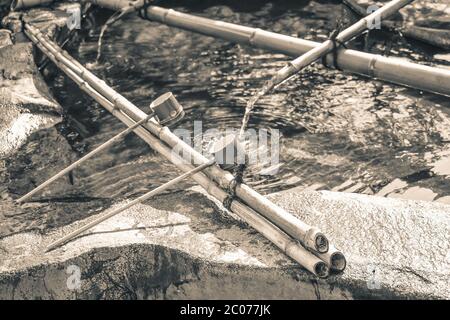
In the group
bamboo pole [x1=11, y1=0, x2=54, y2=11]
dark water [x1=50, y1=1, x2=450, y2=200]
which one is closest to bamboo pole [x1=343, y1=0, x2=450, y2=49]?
dark water [x1=50, y1=1, x2=450, y2=200]

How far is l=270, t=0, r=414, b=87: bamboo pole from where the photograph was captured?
5037 millimetres

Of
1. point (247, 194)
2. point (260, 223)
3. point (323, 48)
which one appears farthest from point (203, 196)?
point (323, 48)

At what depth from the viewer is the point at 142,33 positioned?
29.2 ft

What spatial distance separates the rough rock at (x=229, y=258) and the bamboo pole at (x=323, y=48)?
3.90 feet

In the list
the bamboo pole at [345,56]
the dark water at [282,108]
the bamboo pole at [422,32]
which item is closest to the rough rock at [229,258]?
the dark water at [282,108]

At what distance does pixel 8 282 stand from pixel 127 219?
2.97 feet

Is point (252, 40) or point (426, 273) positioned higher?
point (252, 40)

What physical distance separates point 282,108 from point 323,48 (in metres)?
1.19

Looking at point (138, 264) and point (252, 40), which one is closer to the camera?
point (138, 264)

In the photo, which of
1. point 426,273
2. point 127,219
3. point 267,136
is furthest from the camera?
point 267,136

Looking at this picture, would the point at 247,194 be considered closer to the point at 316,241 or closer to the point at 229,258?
the point at 229,258

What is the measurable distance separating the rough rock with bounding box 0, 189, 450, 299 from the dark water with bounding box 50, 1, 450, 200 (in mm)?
734
